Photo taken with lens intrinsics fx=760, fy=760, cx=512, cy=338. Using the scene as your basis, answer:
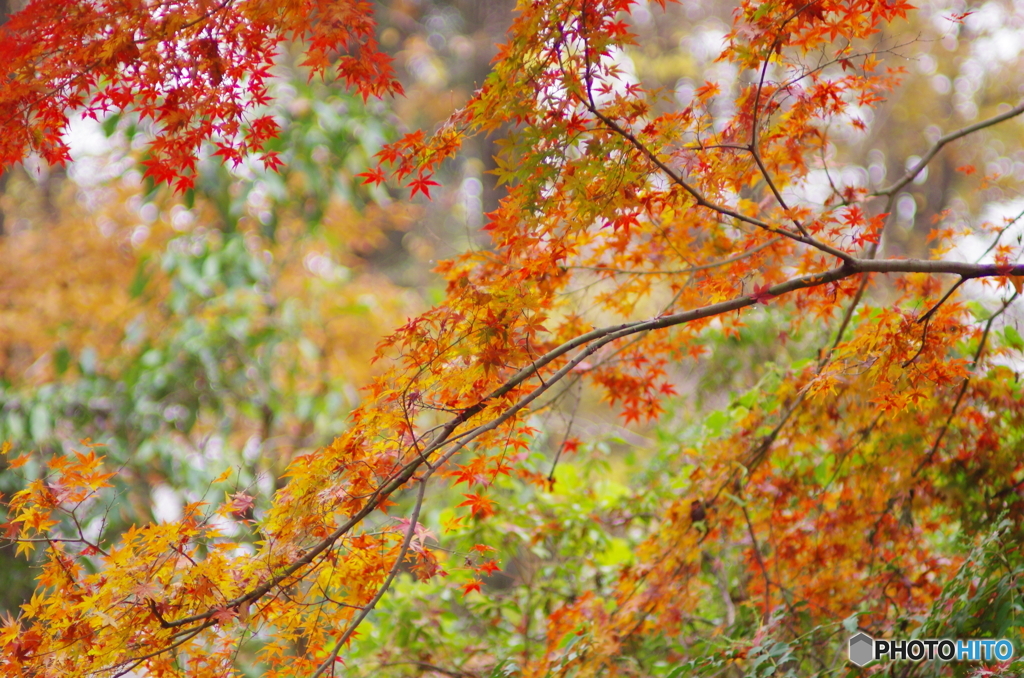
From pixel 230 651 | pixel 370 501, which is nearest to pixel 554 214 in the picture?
pixel 370 501

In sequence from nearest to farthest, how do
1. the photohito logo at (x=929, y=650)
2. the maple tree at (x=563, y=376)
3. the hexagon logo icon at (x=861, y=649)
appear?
the maple tree at (x=563, y=376) < the photohito logo at (x=929, y=650) < the hexagon logo icon at (x=861, y=649)

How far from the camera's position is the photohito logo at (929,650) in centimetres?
187

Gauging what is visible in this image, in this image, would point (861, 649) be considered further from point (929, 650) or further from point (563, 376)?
point (563, 376)

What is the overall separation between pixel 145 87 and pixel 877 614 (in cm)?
240

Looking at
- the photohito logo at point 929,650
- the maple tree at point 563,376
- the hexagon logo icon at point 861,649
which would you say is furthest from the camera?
the hexagon logo icon at point 861,649

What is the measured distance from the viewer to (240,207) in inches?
179

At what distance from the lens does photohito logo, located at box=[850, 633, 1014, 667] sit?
73.5 inches

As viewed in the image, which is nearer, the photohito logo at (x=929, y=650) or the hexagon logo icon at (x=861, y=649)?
the photohito logo at (x=929, y=650)

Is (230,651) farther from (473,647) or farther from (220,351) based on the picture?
(220,351)

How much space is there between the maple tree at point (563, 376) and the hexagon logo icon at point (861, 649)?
0.08m

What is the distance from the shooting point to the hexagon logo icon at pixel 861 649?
2.05 meters

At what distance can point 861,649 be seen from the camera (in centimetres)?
208

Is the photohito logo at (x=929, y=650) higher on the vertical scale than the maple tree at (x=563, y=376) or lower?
lower

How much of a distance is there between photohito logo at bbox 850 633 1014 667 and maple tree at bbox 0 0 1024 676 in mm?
39
